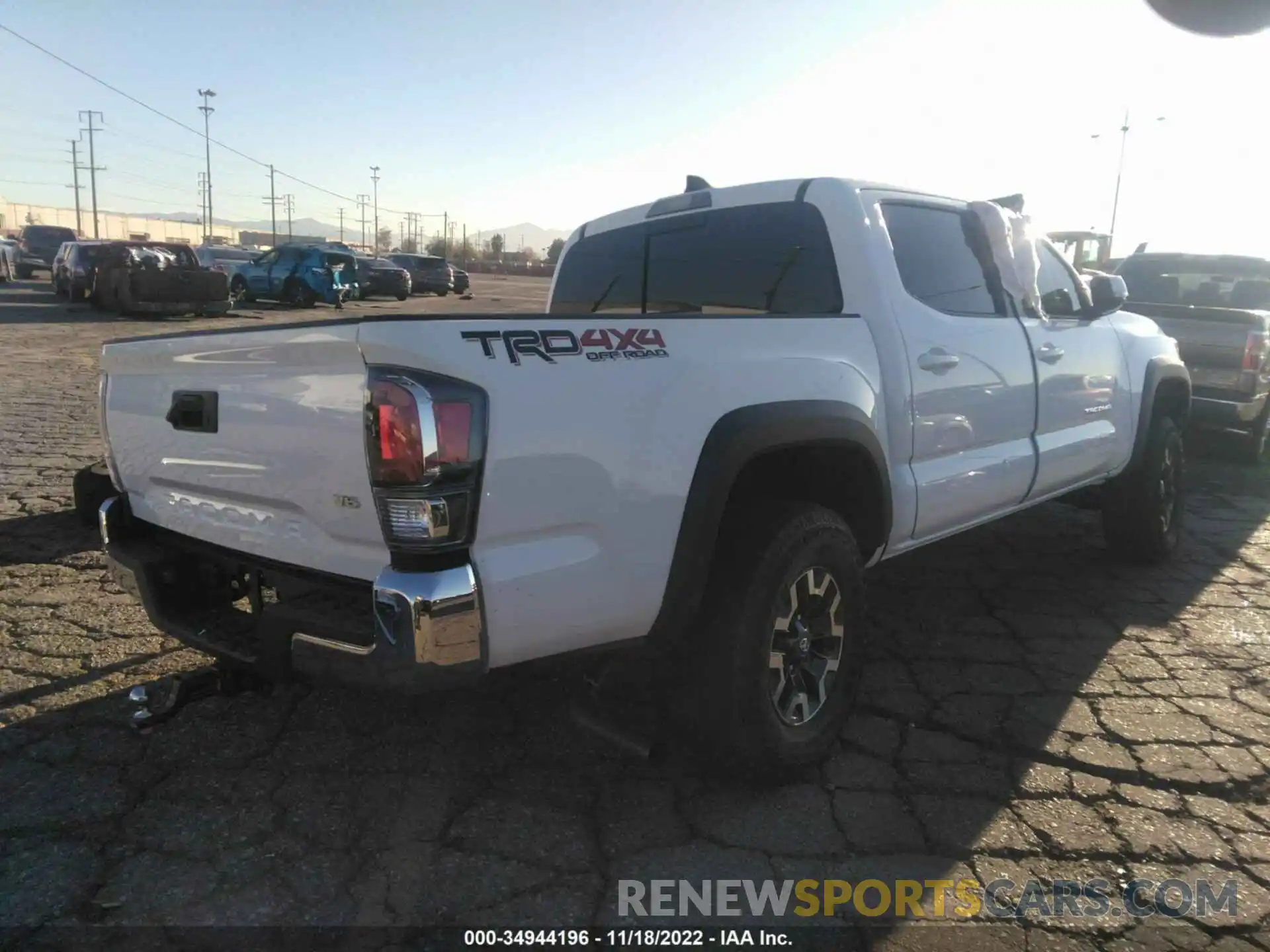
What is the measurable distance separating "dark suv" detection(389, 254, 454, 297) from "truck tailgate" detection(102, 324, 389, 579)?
33.2 m

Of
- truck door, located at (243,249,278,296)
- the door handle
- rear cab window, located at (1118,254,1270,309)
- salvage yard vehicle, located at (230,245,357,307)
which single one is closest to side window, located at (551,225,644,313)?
the door handle

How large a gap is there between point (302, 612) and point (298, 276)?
24385 mm

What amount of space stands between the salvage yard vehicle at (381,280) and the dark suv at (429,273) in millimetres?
4085

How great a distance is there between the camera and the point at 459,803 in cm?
285

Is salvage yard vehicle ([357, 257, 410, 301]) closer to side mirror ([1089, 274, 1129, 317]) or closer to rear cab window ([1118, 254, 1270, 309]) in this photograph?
rear cab window ([1118, 254, 1270, 309])

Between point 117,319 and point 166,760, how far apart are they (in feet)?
62.7

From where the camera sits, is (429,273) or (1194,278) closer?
(1194,278)

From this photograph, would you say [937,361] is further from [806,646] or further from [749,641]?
[749,641]

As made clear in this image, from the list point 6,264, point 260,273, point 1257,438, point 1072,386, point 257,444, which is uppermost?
point 6,264

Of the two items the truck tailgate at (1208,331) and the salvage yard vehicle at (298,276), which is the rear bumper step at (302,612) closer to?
the truck tailgate at (1208,331)

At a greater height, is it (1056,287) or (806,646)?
(1056,287)

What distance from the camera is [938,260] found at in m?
3.76

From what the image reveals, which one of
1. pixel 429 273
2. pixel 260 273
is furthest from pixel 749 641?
pixel 429 273

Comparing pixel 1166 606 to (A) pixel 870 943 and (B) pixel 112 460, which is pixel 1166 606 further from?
(B) pixel 112 460
